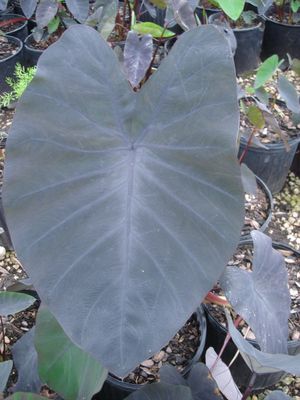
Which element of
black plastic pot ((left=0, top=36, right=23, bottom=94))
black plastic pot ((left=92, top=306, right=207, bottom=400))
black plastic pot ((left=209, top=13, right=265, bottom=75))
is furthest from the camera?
black plastic pot ((left=209, top=13, right=265, bottom=75))

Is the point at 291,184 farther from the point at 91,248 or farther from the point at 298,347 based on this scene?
the point at 91,248

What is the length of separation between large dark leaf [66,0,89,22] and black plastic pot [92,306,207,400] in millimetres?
1475

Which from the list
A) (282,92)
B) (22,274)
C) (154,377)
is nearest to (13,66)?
(22,274)

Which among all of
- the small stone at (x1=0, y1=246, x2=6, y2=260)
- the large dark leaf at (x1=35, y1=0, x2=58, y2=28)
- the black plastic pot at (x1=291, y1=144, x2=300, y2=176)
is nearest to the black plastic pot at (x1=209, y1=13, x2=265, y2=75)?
the black plastic pot at (x1=291, y1=144, x2=300, y2=176)

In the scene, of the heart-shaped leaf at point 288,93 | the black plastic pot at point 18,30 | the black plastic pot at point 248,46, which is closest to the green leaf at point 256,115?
the heart-shaped leaf at point 288,93

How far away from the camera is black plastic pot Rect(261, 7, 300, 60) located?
9.45 ft

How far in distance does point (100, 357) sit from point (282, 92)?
1.16 meters

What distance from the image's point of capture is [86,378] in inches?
36.3

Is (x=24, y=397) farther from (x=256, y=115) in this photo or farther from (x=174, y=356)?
(x=256, y=115)

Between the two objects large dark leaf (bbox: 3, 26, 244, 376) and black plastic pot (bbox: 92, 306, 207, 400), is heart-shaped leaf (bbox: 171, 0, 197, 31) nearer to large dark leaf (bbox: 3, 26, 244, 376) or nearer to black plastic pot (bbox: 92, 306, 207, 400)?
large dark leaf (bbox: 3, 26, 244, 376)

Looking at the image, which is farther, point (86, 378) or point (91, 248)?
point (86, 378)

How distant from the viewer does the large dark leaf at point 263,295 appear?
93cm

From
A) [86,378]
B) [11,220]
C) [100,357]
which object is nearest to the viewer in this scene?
[100,357]

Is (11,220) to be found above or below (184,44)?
below
